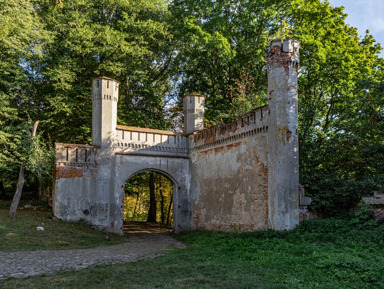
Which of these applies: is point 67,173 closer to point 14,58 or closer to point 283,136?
point 14,58

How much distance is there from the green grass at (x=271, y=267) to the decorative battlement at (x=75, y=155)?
7.62 meters

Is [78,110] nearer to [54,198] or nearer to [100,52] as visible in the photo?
[100,52]

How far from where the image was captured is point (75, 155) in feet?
49.5

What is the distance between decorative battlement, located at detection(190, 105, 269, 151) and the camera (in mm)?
12602

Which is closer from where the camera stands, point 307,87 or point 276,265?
point 276,265

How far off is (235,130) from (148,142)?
488 cm

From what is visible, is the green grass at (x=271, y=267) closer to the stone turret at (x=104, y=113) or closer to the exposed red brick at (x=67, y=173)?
the exposed red brick at (x=67, y=173)

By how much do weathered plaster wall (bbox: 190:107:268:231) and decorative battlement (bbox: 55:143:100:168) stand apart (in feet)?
16.8

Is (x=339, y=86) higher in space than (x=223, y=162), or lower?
higher

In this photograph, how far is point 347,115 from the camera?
14211 mm

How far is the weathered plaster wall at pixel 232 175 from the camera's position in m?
12.4

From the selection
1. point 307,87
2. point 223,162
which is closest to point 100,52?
point 223,162

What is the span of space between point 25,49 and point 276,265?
17.2m

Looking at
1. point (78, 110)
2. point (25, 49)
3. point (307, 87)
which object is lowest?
point (78, 110)
